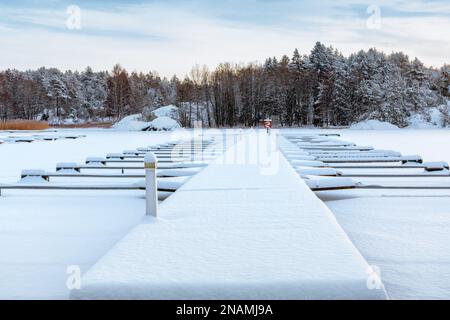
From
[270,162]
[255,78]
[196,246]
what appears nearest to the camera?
[196,246]

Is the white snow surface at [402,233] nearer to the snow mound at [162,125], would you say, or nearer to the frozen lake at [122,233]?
the frozen lake at [122,233]

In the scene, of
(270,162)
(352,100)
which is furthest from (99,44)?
(352,100)

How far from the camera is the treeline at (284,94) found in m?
49.1

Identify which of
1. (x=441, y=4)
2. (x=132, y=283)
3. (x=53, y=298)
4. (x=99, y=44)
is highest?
(x=441, y=4)

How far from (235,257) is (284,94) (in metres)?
53.2

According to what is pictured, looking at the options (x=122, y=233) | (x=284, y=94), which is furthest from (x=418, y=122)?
(x=122, y=233)

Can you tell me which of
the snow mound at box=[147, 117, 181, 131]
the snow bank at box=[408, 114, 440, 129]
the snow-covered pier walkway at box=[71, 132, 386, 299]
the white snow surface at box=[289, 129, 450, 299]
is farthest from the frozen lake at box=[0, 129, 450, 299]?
the snow bank at box=[408, 114, 440, 129]

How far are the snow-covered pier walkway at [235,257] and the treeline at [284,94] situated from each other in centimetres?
4003

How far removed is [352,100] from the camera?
5153cm

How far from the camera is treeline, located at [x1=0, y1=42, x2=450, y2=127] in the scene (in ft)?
161

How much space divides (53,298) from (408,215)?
353 cm

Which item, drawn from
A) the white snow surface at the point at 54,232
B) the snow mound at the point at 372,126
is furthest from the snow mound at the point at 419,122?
the white snow surface at the point at 54,232

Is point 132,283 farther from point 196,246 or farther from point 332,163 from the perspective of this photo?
point 332,163

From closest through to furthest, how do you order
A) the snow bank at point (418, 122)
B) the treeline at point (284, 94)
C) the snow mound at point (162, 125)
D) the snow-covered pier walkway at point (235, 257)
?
the snow-covered pier walkway at point (235, 257) < the snow mound at point (162, 125) < the snow bank at point (418, 122) < the treeline at point (284, 94)
